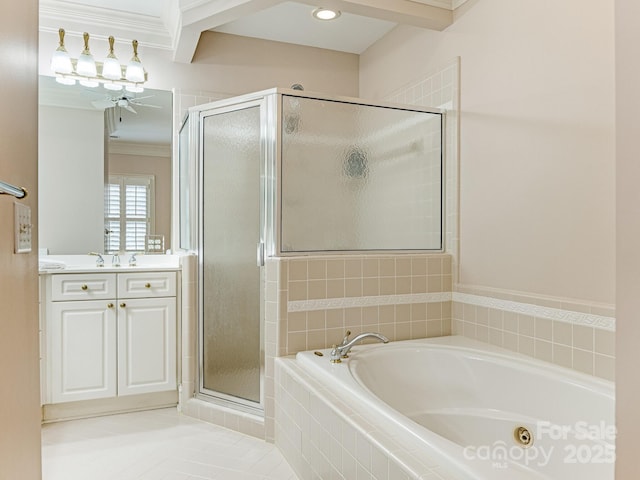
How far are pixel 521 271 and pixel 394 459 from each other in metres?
1.30

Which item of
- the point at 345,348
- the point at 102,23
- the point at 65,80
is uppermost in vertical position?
the point at 102,23

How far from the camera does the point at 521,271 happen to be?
217 centimetres

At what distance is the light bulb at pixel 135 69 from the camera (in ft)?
9.55

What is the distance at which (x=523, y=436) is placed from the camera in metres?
1.84

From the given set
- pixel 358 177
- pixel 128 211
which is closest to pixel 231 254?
pixel 358 177

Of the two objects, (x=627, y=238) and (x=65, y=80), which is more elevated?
(x=65, y=80)

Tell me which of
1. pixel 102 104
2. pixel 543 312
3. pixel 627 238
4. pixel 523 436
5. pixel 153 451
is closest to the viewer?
pixel 627 238

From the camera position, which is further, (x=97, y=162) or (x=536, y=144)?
(x=97, y=162)

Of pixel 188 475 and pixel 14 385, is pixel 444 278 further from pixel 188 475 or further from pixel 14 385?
pixel 14 385

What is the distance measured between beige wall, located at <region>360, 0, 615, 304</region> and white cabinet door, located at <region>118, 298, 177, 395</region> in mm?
1852

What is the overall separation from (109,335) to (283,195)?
4.45ft

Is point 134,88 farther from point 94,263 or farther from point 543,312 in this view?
point 543,312

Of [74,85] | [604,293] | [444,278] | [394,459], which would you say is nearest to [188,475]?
[394,459]

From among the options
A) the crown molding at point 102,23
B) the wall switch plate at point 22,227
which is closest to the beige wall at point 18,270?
the wall switch plate at point 22,227
